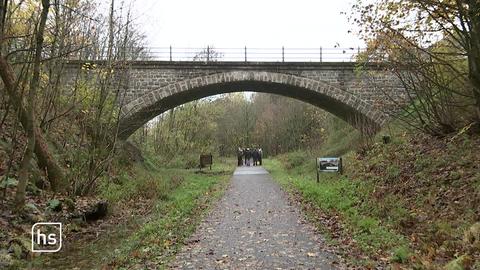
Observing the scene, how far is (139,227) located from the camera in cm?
902

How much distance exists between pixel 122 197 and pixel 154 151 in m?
15.7

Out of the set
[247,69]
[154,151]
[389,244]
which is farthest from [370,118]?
[389,244]

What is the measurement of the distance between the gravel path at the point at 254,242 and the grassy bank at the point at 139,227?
327mm

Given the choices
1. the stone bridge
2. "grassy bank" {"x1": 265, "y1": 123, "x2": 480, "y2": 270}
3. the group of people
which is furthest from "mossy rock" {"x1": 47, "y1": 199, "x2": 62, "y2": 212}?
the group of people

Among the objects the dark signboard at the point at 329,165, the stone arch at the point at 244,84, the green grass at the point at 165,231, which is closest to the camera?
the green grass at the point at 165,231

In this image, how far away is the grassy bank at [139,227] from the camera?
627 centimetres

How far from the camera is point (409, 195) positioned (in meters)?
9.02

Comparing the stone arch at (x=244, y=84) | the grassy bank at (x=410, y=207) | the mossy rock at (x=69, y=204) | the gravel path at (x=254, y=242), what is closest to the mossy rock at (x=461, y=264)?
the grassy bank at (x=410, y=207)

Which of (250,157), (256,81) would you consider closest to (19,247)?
(256,81)

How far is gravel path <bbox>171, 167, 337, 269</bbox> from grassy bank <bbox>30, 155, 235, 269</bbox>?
1.07 feet

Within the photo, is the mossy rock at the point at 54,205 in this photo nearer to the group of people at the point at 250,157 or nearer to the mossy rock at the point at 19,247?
the mossy rock at the point at 19,247
